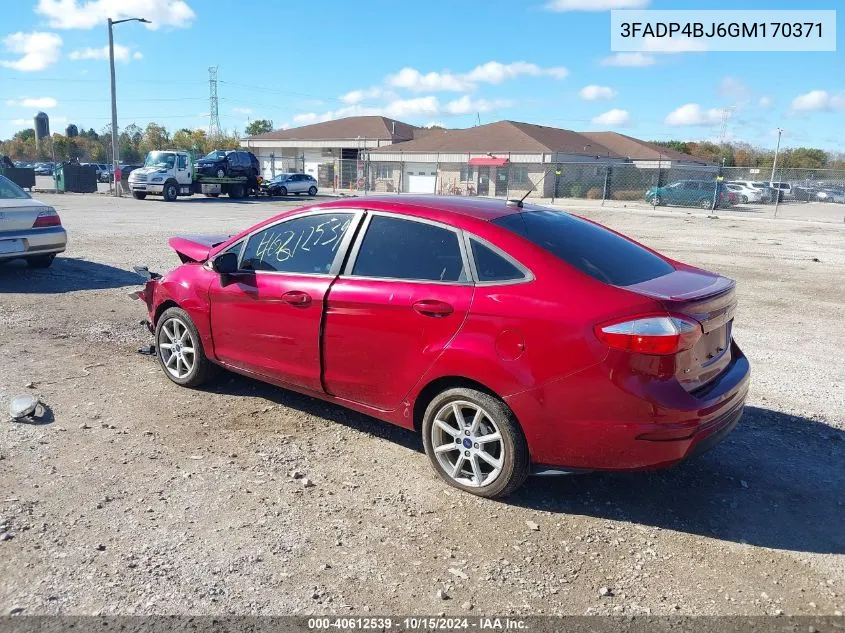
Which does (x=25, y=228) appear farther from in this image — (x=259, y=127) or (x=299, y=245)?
(x=259, y=127)

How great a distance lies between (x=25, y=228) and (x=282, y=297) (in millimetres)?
7036

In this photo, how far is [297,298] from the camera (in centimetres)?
448

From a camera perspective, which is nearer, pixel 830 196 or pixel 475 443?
pixel 475 443

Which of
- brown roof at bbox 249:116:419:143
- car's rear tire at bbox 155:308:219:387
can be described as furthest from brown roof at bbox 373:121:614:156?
car's rear tire at bbox 155:308:219:387

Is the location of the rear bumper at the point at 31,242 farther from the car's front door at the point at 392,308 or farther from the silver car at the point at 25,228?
the car's front door at the point at 392,308

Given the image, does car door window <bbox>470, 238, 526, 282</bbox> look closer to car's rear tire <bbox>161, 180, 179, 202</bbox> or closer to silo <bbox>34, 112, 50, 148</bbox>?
car's rear tire <bbox>161, 180, 179, 202</bbox>

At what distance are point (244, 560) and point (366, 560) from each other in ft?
1.87

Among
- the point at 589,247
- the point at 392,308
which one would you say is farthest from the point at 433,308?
the point at 589,247

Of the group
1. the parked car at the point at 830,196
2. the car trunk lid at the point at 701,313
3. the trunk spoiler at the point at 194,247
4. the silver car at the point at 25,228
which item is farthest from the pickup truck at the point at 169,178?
the parked car at the point at 830,196

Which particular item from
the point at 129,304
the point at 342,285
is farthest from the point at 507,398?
the point at 129,304

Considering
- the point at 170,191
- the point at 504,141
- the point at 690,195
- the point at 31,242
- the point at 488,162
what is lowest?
the point at 31,242

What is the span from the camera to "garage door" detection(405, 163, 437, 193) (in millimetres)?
50281

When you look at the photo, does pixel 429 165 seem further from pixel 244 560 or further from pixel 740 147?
pixel 740 147

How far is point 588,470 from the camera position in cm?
355
